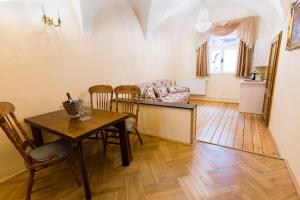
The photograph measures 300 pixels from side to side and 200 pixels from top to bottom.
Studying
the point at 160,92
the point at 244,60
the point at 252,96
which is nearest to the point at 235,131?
the point at 252,96

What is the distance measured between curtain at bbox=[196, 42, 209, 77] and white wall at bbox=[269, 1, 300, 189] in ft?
8.72

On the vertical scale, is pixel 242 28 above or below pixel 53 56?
above

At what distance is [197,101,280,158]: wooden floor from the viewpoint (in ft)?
7.85

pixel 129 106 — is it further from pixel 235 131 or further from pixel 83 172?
pixel 235 131

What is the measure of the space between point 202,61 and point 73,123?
14.7 feet

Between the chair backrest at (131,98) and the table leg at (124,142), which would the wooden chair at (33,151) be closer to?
the table leg at (124,142)

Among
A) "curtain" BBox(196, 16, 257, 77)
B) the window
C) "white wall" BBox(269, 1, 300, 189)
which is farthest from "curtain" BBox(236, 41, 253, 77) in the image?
"white wall" BBox(269, 1, 300, 189)

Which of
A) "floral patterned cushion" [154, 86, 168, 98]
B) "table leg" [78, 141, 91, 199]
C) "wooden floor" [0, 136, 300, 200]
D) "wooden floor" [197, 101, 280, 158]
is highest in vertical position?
"floral patterned cushion" [154, 86, 168, 98]

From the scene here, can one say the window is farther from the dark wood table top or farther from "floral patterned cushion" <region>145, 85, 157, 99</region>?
the dark wood table top

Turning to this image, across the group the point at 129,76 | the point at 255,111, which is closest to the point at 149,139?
the point at 129,76

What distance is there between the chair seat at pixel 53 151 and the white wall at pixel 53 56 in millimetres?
618

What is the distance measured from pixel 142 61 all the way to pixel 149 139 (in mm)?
2103

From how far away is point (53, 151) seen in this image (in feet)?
5.23

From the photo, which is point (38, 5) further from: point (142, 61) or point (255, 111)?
point (255, 111)
